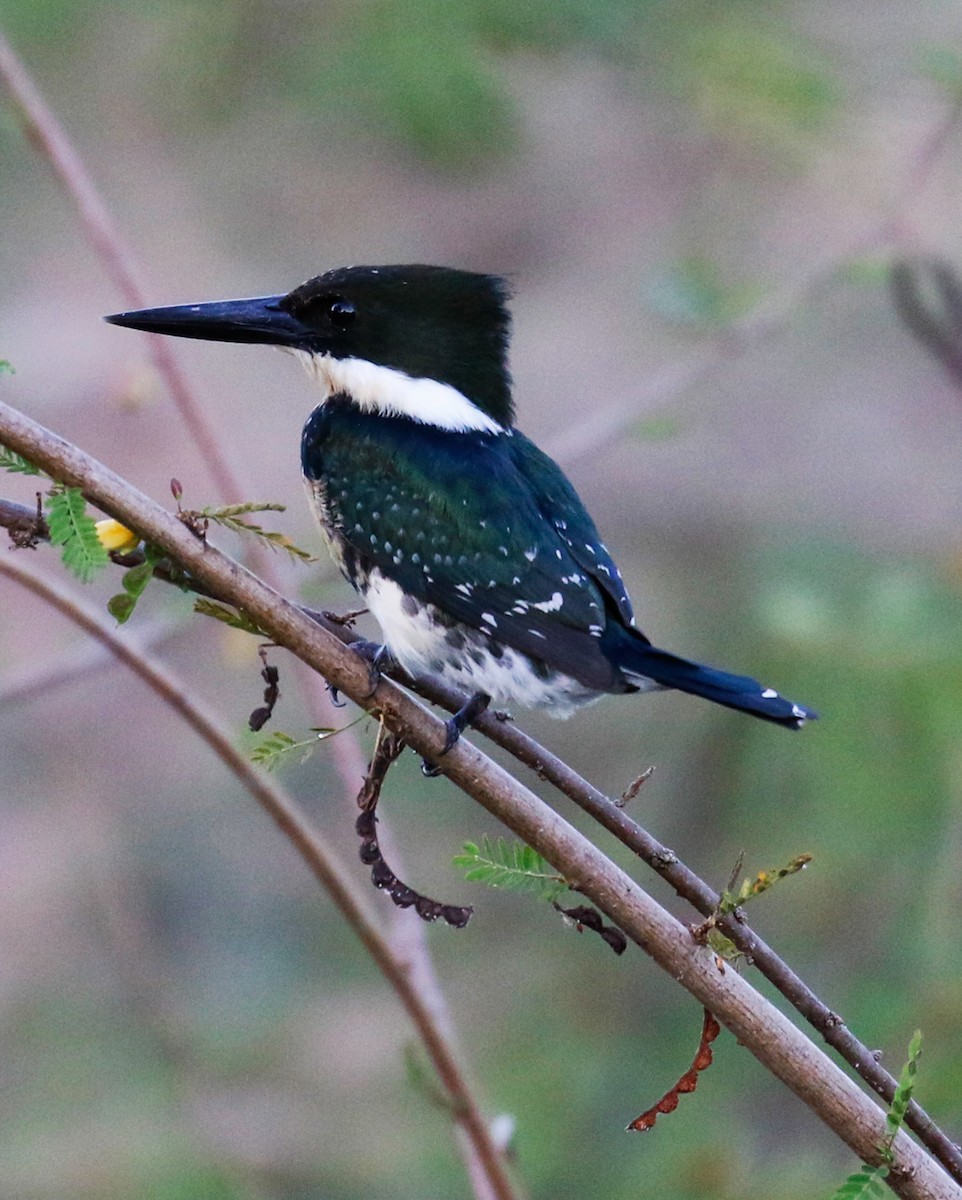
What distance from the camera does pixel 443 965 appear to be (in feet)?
15.1

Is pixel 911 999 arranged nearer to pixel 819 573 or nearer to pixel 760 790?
pixel 760 790

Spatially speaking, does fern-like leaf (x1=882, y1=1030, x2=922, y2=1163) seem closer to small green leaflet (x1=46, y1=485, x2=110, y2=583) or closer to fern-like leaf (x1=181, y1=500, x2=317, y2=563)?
Result: fern-like leaf (x1=181, y1=500, x2=317, y2=563)

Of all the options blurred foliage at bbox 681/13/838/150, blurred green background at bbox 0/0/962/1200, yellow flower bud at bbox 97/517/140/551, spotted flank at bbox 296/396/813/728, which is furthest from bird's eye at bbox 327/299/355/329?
blurred foliage at bbox 681/13/838/150

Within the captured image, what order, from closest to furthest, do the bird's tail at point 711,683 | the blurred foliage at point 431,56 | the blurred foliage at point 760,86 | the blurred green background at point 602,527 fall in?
the bird's tail at point 711,683
the blurred green background at point 602,527
the blurred foliage at point 760,86
the blurred foliage at point 431,56

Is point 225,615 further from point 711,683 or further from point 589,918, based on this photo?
point 711,683

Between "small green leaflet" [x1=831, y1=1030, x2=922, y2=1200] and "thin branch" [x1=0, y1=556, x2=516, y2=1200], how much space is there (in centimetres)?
59

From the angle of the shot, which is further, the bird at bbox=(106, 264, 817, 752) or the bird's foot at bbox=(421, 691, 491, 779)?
the bird at bbox=(106, 264, 817, 752)

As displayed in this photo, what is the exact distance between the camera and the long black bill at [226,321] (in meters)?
2.06

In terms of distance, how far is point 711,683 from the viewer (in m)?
1.95

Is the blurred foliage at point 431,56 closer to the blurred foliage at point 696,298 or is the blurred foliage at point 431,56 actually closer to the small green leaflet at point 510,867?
the blurred foliage at point 696,298

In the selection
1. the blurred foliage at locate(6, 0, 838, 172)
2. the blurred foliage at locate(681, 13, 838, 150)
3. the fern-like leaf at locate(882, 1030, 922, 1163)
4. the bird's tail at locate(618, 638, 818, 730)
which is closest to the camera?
the fern-like leaf at locate(882, 1030, 922, 1163)

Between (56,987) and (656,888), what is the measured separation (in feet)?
6.10

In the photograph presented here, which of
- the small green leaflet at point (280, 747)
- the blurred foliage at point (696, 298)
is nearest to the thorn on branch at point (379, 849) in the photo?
the small green leaflet at point (280, 747)

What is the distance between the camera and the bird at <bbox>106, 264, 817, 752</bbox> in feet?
6.77
